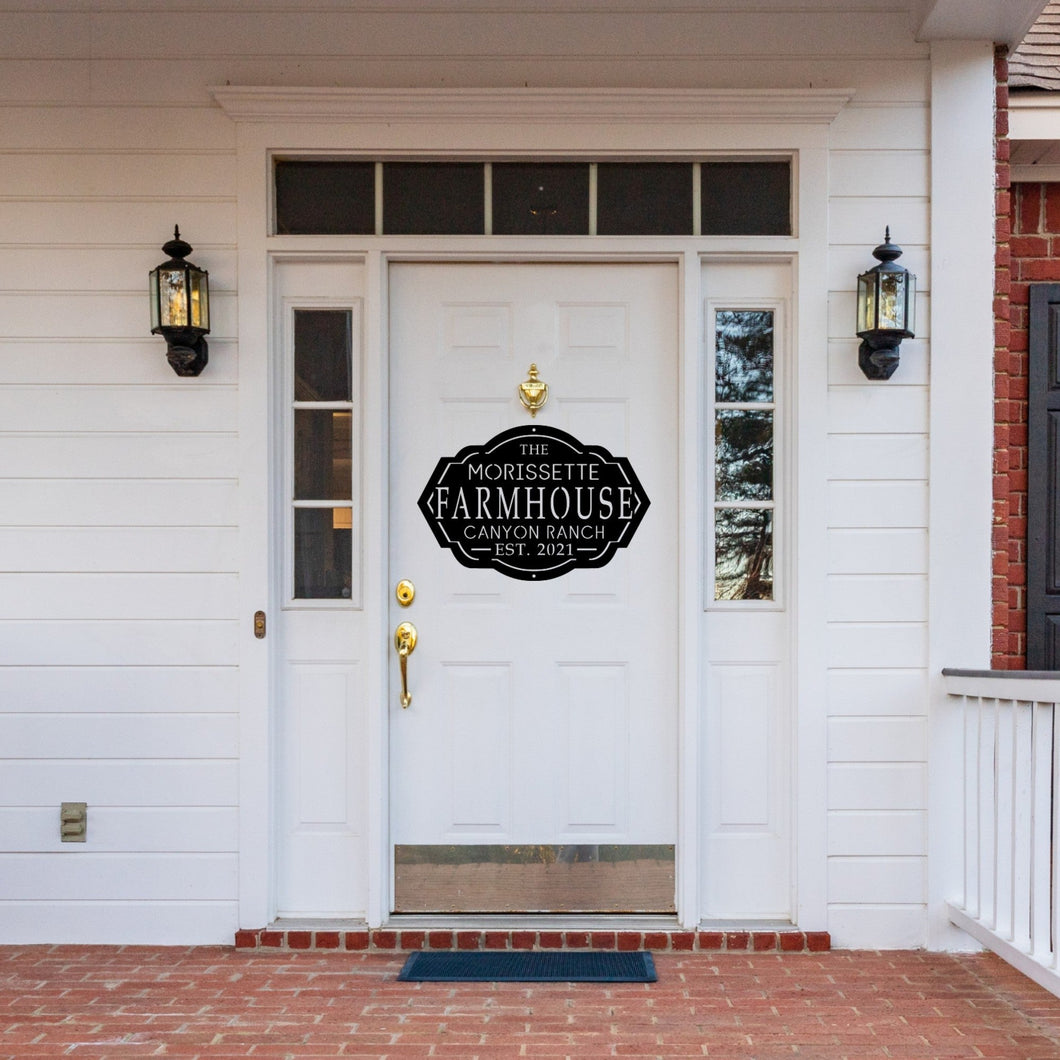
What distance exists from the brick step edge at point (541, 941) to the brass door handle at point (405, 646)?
28.5 inches

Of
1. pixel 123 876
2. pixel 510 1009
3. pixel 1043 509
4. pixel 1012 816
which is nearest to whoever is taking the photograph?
pixel 510 1009

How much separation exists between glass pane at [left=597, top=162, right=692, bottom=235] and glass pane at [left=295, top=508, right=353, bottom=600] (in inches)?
49.9

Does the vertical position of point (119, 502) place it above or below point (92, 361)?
below

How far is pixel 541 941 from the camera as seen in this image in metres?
3.21

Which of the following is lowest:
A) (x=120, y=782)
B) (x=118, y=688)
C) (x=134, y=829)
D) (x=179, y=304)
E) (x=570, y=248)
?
(x=134, y=829)

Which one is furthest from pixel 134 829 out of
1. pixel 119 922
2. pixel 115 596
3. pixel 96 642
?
pixel 115 596

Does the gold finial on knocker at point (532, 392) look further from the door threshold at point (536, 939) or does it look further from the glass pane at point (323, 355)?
A: the door threshold at point (536, 939)

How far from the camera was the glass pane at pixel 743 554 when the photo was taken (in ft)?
11.0

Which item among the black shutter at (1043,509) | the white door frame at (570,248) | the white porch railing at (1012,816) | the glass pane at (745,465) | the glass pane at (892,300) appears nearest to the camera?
the white porch railing at (1012,816)

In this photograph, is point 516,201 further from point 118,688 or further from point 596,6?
point 118,688

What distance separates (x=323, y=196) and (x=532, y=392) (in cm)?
92

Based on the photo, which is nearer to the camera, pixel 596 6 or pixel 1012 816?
pixel 1012 816

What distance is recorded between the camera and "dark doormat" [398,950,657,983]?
9.78ft

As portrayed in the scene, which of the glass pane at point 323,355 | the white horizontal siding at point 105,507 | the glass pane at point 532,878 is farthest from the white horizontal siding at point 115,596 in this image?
the glass pane at point 532,878
